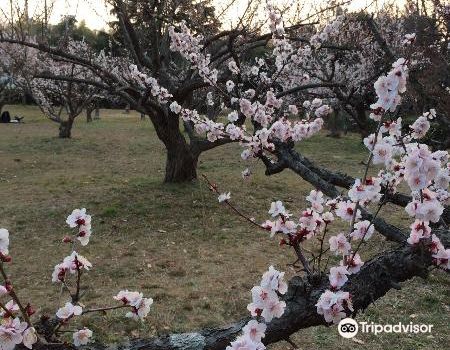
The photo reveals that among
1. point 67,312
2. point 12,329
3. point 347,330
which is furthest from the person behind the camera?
point 347,330

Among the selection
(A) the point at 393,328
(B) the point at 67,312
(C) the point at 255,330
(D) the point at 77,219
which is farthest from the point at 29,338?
(A) the point at 393,328

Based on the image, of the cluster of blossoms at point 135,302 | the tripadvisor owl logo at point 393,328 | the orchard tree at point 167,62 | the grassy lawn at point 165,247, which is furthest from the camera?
the orchard tree at point 167,62

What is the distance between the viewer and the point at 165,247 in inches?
276

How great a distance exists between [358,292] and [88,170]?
11.8 m

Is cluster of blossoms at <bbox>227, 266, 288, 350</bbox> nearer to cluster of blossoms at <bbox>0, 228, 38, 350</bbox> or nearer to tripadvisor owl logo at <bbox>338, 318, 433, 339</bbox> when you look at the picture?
cluster of blossoms at <bbox>0, 228, 38, 350</bbox>

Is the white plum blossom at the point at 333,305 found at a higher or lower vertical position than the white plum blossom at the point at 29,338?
higher

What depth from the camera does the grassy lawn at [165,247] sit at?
15.7 ft

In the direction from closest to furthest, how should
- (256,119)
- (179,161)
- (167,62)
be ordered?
(256,119) → (179,161) → (167,62)

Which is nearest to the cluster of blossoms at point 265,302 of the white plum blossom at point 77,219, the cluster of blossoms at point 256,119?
the white plum blossom at point 77,219

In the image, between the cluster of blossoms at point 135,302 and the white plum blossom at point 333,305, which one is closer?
the white plum blossom at point 333,305

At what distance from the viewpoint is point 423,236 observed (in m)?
2.06

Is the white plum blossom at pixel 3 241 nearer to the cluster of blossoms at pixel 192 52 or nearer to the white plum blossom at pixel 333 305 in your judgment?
the white plum blossom at pixel 333 305

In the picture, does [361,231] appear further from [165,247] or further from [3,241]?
[165,247]

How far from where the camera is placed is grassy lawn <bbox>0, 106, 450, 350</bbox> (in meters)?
4.78
